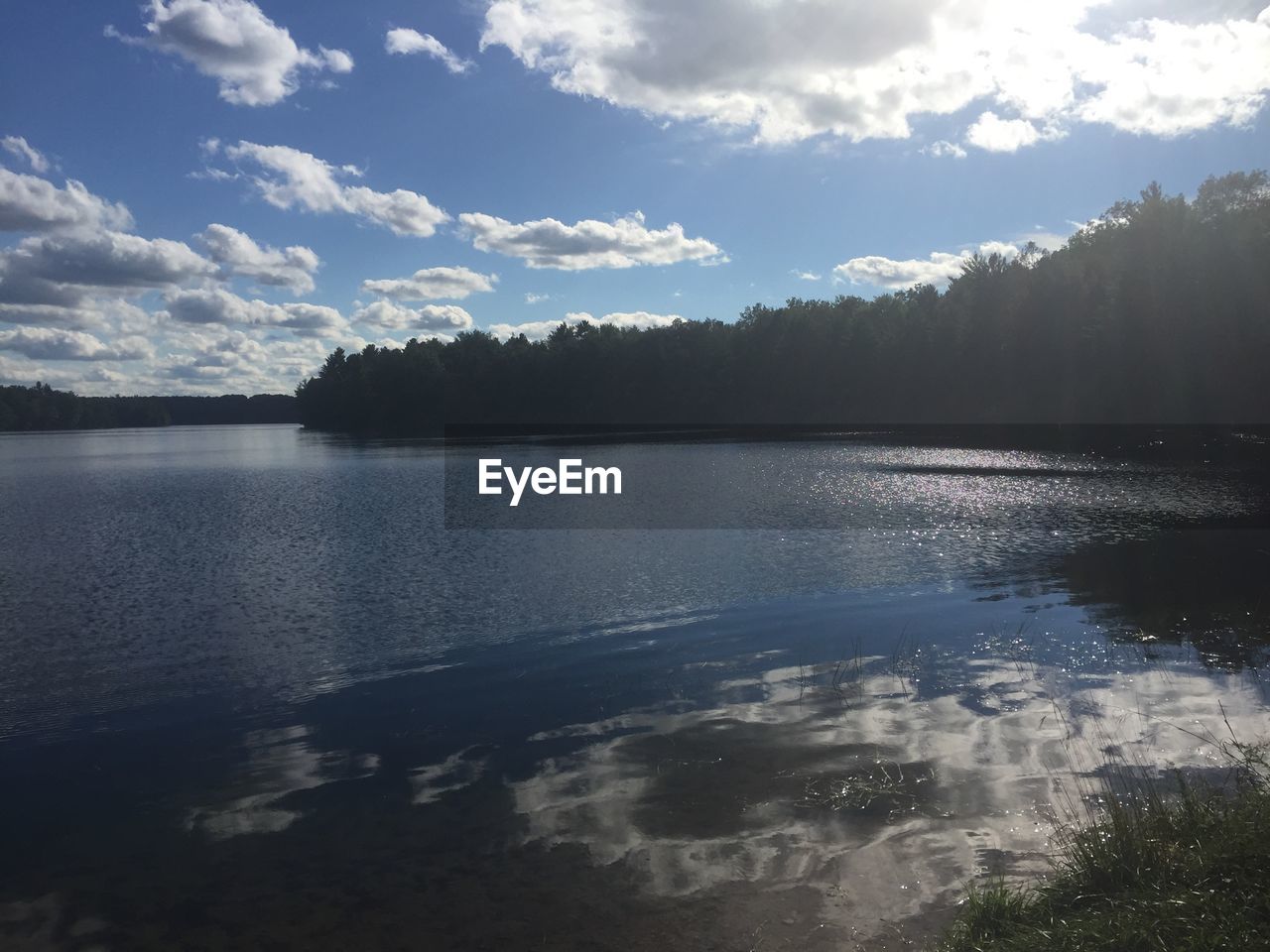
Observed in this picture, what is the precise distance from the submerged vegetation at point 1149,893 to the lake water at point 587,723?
70 cm

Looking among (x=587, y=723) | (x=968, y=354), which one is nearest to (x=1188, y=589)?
(x=587, y=723)

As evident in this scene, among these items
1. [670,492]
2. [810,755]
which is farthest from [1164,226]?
[810,755]

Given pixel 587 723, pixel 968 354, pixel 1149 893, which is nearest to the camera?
pixel 1149 893

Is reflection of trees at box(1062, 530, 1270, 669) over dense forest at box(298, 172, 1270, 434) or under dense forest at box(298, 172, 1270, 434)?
under

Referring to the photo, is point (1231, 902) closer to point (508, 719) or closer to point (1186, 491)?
point (508, 719)

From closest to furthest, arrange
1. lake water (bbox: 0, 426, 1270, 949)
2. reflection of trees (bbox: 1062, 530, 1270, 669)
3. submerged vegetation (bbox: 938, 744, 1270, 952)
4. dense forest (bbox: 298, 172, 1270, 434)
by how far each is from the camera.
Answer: submerged vegetation (bbox: 938, 744, 1270, 952) < lake water (bbox: 0, 426, 1270, 949) < reflection of trees (bbox: 1062, 530, 1270, 669) < dense forest (bbox: 298, 172, 1270, 434)

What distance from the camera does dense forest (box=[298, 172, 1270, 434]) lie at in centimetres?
6606

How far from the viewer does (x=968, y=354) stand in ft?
291

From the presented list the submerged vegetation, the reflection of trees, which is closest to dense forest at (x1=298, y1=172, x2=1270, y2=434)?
the reflection of trees

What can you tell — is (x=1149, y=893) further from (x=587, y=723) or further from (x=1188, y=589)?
(x=1188, y=589)

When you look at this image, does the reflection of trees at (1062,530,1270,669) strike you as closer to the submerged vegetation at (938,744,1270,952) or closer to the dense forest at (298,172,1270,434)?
the submerged vegetation at (938,744,1270,952)

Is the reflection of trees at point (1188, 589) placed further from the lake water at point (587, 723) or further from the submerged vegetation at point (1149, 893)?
the submerged vegetation at point (1149, 893)

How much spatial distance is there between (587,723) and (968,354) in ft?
286

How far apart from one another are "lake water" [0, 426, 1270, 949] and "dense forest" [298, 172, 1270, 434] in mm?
53416
